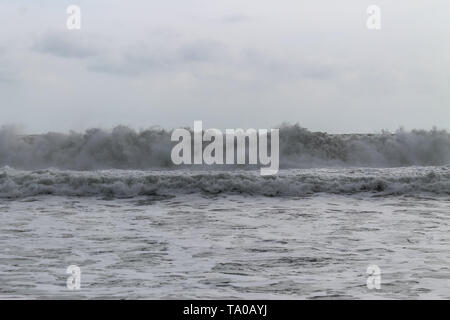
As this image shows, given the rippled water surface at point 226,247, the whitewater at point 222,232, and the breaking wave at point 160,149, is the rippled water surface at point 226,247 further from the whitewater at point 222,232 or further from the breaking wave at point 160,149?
the breaking wave at point 160,149

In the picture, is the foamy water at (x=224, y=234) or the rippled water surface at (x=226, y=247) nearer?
the rippled water surface at (x=226, y=247)

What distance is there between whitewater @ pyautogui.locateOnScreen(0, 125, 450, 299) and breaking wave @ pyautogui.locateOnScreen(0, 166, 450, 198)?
2 centimetres

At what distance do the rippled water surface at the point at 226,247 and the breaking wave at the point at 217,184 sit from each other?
0.68m

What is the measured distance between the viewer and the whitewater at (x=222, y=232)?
5973mm

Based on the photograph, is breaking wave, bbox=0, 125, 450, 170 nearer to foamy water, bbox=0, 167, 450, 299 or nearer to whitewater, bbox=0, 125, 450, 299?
whitewater, bbox=0, 125, 450, 299

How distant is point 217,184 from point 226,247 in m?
5.43

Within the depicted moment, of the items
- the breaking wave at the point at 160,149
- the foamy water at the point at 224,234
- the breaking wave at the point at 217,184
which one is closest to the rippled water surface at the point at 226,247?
the foamy water at the point at 224,234

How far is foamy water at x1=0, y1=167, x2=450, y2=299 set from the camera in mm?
5965

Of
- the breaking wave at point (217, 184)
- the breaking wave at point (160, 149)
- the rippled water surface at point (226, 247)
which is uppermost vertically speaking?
the breaking wave at point (160, 149)

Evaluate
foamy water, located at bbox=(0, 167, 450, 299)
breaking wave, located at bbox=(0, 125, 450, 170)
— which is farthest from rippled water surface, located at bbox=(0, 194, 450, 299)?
breaking wave, located at bbox=(0, 125, 450, 170)

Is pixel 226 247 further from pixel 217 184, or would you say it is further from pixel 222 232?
pixel 217 184

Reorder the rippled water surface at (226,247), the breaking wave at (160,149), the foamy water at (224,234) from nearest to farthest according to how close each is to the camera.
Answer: the rippled water surface at (226,247), the foamy water at (224,234), the breaking wave at (160,149)
